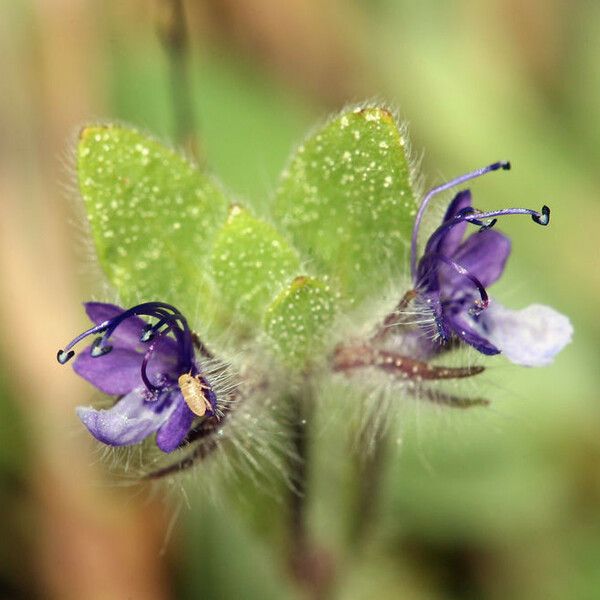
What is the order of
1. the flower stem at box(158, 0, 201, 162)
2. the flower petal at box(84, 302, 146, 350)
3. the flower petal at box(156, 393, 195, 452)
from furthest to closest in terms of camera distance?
the flower stem at box(158, 0, 201, 162) → the flower petal at box(84, 302, 146, 350) → the flower petal at box(156, 393, 195, 452)

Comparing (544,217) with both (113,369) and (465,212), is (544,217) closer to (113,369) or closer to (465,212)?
(465,212)

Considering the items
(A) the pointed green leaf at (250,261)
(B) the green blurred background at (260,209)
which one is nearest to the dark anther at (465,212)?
(A) the pointed green leaf at (250,261)

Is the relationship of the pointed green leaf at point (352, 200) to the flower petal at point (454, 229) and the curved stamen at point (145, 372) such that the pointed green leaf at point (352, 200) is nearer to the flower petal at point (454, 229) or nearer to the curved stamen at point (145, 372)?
the flower petal at point (454, 229)

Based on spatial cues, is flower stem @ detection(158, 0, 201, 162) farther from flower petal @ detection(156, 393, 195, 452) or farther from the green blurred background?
flower petal @ detection(156, 393, 195, 452)

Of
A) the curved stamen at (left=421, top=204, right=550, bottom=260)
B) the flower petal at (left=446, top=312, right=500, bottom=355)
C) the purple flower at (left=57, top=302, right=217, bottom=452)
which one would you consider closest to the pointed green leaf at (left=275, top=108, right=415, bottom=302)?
the curved stamen at (left=421, top=204, right=550, bottom=260)

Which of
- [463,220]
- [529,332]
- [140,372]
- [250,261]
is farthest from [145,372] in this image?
[529,332]

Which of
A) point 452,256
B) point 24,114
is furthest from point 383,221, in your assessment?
point 24,114

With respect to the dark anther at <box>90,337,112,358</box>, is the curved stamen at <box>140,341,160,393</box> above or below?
below

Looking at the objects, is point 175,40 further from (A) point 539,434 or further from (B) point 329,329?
(A) point 539,434
